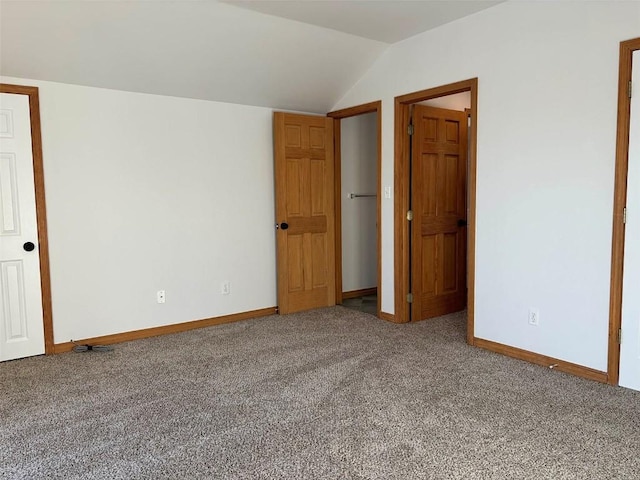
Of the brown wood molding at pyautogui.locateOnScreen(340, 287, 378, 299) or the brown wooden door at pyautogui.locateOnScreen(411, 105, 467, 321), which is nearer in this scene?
the brown wooden door at pyautogui.locateOnScreen(411, 105, 467, 321)

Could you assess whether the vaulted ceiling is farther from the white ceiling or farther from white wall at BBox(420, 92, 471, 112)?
white wall at BBox(420, 92, 471, 112)

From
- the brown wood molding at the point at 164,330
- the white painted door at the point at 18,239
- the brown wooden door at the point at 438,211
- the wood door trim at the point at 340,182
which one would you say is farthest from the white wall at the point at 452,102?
the white painted door at the point at 18,239

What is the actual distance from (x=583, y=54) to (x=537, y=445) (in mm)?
2336

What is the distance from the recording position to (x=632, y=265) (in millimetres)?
2855

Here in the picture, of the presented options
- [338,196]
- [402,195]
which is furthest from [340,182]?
[402,195]

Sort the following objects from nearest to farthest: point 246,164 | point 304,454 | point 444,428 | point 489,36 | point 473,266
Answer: point 304,454, point 444,428, point 489,36, point 473,266, point 246,164

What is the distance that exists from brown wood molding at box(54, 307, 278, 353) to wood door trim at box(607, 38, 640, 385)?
120 inches

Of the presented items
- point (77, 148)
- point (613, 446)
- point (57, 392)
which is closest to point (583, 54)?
point (613, 446)

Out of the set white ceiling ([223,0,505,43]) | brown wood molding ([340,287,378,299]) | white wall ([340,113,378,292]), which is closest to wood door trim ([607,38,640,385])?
white ceiling ([223,0,505,43])

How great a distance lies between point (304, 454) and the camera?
2.23m

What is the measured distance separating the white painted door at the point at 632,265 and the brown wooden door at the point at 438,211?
1.88 meters

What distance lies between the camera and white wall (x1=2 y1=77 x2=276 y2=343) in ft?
12.4

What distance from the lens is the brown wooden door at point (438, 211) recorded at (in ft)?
14.8

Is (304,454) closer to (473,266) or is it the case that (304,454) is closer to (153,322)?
(473,266)
